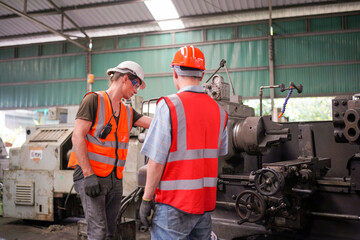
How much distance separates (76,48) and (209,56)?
3464 millimetres

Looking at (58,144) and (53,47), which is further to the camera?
(53,47)

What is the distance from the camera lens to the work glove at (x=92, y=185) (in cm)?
154

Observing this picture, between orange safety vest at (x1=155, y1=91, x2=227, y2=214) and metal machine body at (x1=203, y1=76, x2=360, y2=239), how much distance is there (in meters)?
0.86

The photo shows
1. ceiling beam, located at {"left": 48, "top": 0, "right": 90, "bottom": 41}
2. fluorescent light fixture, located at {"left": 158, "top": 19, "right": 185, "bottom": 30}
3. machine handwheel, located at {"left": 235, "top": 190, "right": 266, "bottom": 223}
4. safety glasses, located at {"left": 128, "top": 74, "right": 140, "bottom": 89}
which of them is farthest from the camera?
fluorescent light fixture, located at {"left": 158, "top": 19, "right": 185, "bottom": 30}

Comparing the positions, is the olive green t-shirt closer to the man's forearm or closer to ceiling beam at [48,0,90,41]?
the man's forearm

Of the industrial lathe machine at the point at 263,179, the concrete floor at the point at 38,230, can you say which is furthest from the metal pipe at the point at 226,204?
the concrete floor at the point at 38,230

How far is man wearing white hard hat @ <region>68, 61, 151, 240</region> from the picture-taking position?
1.56 meters

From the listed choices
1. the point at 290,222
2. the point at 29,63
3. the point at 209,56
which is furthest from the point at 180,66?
the point at 29,63

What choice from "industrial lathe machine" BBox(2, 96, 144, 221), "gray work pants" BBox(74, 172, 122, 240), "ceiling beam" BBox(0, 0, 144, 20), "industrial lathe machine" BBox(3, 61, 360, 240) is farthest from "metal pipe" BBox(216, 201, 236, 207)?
"ceiling beam" BBox(0, 0, 144, 20)

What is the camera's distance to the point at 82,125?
5.17 feet

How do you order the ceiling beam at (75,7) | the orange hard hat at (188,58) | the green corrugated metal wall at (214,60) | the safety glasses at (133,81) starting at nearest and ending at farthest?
the orange hard hat at (188,58), the safety glasses at (133,81), the green corrugated metal wall at (214,60), the ceiling beam at (75,7)

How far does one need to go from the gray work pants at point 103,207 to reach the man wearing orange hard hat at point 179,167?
503mm

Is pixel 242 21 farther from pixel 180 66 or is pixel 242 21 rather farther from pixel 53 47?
pixel 180 66

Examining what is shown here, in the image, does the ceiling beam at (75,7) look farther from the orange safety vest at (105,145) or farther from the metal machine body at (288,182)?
the orange safety vest at (105,145)
